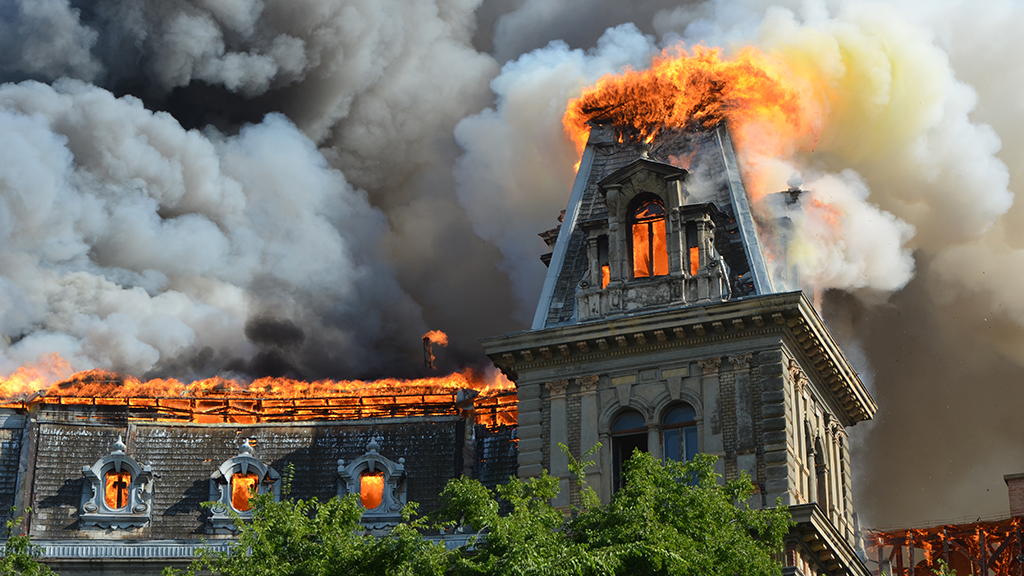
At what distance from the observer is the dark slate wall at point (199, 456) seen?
41.3m

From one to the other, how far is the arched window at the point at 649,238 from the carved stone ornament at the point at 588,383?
3144mm

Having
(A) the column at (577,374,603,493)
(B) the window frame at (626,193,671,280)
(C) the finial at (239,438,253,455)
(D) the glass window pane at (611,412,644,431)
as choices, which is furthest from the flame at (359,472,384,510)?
(B) the window frame at (626,193,671,280)

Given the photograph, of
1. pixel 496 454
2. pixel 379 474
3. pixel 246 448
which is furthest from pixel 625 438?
pixel 246 448

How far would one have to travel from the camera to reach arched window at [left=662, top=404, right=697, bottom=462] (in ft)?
126

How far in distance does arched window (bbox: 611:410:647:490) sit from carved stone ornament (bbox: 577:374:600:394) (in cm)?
104

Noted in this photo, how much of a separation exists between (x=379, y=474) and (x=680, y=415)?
362 inches

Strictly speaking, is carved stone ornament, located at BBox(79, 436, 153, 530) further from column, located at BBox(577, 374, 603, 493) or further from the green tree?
column, located at BBox(577, 374, 603, 493)

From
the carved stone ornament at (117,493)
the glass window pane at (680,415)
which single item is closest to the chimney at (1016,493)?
the glass window pane at (680,415)

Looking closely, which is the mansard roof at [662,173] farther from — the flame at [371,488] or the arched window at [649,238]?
the flame at [371,488]

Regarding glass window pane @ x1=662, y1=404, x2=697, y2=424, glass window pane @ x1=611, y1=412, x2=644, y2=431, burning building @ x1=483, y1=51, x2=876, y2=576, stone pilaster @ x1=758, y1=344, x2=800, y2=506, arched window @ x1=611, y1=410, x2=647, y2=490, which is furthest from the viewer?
glass window pane @ x1=611, y1=412, x2=644, y2=431

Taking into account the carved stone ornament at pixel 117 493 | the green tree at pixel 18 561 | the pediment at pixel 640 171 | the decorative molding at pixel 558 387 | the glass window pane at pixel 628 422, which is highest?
the pediment at pixel 640 171

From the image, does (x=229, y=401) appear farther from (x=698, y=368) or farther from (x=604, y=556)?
(x=604, y=556)

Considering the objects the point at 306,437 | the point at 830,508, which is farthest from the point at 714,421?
the point at 306,437

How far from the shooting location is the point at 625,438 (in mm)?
39281
